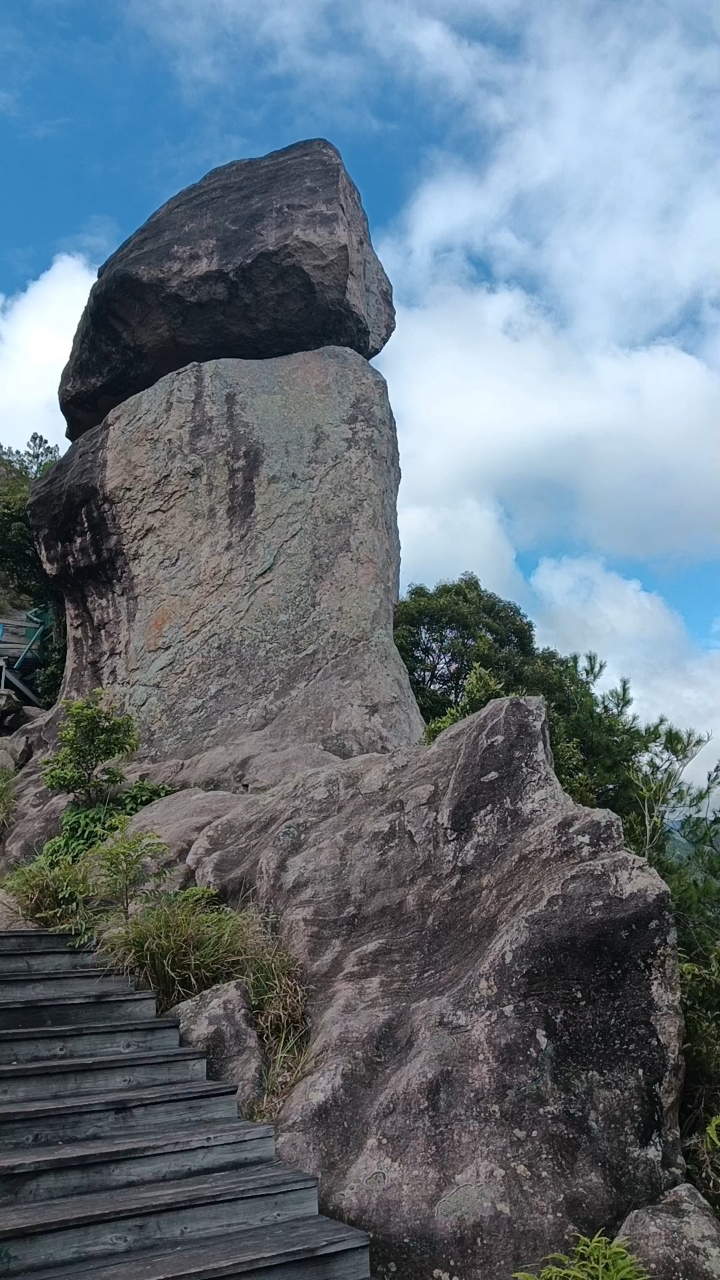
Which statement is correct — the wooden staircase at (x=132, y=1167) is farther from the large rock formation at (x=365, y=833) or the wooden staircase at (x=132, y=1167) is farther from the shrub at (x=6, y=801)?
the shrub at (x=6, y=801)

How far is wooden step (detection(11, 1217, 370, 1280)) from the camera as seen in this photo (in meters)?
3.66

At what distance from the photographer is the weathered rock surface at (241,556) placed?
461 inches

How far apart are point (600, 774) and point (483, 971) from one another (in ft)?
17.6

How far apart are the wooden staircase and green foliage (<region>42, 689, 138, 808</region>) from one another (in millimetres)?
4141

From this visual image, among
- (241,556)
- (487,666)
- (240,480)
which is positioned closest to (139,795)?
(241,556)

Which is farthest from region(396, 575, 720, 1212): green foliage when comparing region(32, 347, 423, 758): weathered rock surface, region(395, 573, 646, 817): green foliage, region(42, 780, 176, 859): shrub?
region(42, 780, 176, 859): shrub

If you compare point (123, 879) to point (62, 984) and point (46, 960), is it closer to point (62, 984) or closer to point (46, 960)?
point (46, 960)

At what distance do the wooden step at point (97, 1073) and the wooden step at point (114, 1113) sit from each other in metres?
0.10

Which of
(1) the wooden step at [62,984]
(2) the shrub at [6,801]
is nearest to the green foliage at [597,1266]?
(1) the wooden step at [62,984]

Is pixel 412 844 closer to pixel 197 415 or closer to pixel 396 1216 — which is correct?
pixel 396 1216

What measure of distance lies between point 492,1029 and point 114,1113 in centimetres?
186

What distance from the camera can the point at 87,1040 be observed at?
5375 mm

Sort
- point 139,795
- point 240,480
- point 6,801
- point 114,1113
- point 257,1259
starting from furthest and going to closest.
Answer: point 240,480
point 6,801
point 139,795
point 114,1113
point 257,1259

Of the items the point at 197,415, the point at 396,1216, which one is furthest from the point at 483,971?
the point at 197,415
